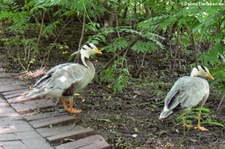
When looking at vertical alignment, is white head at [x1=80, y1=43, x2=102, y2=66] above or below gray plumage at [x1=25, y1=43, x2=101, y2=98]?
above

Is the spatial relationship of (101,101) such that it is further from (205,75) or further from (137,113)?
(205,75)

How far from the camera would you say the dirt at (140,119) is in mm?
4387

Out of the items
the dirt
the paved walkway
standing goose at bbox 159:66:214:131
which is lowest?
the dirt

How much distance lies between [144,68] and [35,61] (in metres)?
1.95

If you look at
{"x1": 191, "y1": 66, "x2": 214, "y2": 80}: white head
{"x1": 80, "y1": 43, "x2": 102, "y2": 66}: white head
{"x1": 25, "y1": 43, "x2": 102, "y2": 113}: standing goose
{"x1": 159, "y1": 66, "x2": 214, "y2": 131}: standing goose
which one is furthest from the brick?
{"x1": 191, "y1": 66, "x2": 214, "y2": 80}: white head

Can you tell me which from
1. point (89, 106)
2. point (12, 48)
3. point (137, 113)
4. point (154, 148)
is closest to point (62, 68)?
point (89, 106)

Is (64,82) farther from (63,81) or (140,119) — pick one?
(140,119)

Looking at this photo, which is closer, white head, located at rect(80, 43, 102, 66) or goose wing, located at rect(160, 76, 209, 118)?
goose wing, located at rect(160, 76, 209, 118)

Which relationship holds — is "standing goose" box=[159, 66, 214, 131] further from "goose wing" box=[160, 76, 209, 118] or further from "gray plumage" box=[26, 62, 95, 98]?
"gray plumage" box=[26, 62, 95, 98]

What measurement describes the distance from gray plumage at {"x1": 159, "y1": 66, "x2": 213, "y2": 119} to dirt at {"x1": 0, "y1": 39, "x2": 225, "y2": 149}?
0.29 metres

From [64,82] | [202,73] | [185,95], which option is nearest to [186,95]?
[185,95]

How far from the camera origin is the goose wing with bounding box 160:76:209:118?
14.9ft

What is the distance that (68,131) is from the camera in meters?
4.51

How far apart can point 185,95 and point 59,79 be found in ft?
5.02
